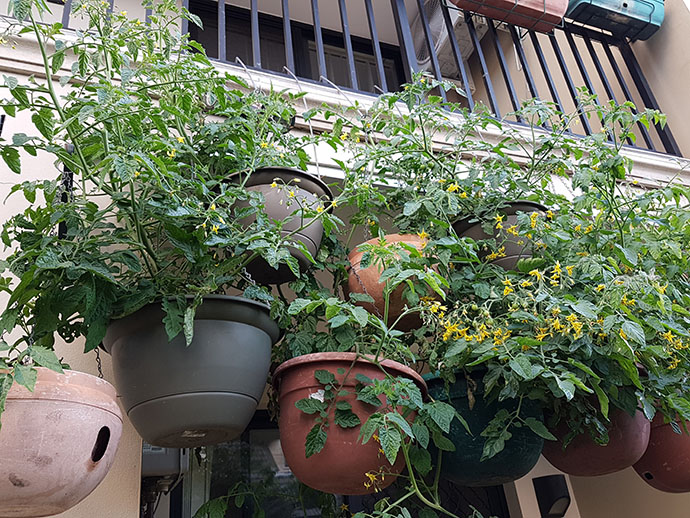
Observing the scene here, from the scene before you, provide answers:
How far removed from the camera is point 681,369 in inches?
65.4

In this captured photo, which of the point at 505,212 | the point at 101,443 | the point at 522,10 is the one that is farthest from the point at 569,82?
the point at 101,443

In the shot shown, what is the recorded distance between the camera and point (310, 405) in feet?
4.75

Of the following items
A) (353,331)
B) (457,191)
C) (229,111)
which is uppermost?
(229,111)

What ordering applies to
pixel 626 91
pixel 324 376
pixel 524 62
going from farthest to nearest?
1. pixel 626 91
2. pixel 524 62
3. pixel 324 376

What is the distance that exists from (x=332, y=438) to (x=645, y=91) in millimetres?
Result: 3142

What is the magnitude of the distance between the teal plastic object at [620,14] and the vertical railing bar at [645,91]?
119 mm

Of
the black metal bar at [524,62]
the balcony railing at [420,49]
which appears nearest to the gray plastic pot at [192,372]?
the black metal bar at [524,62]

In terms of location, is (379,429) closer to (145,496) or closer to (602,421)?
(602,421)

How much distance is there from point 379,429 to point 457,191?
0.95 metres

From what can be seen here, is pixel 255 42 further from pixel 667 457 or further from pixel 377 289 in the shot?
pixel 667 457

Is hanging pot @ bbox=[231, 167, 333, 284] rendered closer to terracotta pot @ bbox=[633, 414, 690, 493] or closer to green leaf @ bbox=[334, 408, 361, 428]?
green leaf @ bbox=[334, 408, 361, 428]

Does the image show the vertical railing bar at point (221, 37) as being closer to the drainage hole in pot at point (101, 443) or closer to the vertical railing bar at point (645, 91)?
the drainage hole in pot at point (101, 443)

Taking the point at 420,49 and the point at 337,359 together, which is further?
the point at 420,49

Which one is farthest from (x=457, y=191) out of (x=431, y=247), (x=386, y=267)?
(x=386, y=267)
